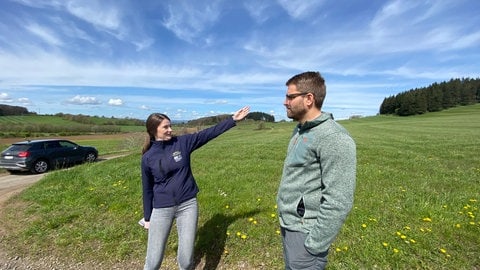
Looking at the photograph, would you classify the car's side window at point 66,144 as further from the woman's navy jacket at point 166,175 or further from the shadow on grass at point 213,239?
the woman's navy jacket at point 166,175

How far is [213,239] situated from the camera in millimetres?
4926

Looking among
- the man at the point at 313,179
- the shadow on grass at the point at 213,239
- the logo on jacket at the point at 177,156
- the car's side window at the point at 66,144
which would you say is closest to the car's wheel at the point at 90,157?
the car's side window at the point at 66,144

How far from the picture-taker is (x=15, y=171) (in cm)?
1623

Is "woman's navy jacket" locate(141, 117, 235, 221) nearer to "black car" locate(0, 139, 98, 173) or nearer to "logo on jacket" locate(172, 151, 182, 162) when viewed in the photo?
"logo on jacket" locate(172, 151, 182, 162)

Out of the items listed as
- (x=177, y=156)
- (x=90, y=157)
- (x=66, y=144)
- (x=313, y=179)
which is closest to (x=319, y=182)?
(x=313, y=179)

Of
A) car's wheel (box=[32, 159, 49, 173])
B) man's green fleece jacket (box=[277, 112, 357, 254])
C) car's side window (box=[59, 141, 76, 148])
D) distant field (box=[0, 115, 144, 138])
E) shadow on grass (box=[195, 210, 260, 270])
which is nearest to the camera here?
man's green fleece jacket (box=[277, 112, 357, 254])

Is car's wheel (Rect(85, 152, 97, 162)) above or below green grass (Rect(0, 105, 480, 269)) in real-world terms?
below

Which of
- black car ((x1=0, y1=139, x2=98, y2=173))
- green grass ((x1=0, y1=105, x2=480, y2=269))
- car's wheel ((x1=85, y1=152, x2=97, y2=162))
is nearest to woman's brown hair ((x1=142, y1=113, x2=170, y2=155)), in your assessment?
green grass ((x1=0, y1=105, x2=480, y2=269))

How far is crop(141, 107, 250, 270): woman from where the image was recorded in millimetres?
3480

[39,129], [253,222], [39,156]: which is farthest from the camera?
[39,129]

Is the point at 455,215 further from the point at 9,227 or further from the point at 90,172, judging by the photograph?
the point at 90,172

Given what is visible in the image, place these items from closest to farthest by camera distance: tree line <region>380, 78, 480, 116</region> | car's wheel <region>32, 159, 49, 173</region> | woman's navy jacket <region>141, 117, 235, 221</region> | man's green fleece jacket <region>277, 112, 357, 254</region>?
man's green fleece jacket <region>277, 112, 357, 254</region> < woman's navy jacket <region>141, 117, 235, 221</region> < car's wheel <region>32, 159, 49, 173</region> < tree line <region>380, 78, 480, 116</region>

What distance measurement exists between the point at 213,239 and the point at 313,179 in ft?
10.8

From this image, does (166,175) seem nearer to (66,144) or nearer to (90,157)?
(66,144)
